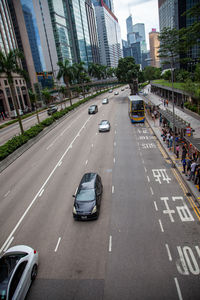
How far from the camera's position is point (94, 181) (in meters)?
13.5

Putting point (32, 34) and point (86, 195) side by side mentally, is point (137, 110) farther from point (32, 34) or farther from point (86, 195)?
point (32, 34)

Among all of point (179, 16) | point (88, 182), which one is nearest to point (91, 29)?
point (179, 16)

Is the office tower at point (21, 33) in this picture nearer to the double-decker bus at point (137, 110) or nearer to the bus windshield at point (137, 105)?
the double-decker bus at point (137, 110)

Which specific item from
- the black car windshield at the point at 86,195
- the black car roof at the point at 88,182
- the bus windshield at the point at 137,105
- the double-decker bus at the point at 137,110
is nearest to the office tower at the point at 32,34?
the double-decker bus at the point at 137,110

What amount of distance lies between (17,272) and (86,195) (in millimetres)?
5644

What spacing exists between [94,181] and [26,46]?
10123 centimetres

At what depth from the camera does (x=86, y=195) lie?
12.4m

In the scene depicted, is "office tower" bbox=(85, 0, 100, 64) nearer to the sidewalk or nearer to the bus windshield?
the bus windshield

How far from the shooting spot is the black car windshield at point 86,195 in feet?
40.0

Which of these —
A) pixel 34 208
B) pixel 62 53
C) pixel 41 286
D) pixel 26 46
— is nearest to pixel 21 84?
pixel 26 46

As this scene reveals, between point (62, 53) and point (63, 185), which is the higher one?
point (62, 53)

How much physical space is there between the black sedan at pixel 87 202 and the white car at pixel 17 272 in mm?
3495

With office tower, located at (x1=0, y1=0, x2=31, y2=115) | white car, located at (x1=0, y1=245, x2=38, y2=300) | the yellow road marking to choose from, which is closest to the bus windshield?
the yellow road marking

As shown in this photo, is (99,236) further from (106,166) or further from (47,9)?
(47,9)
